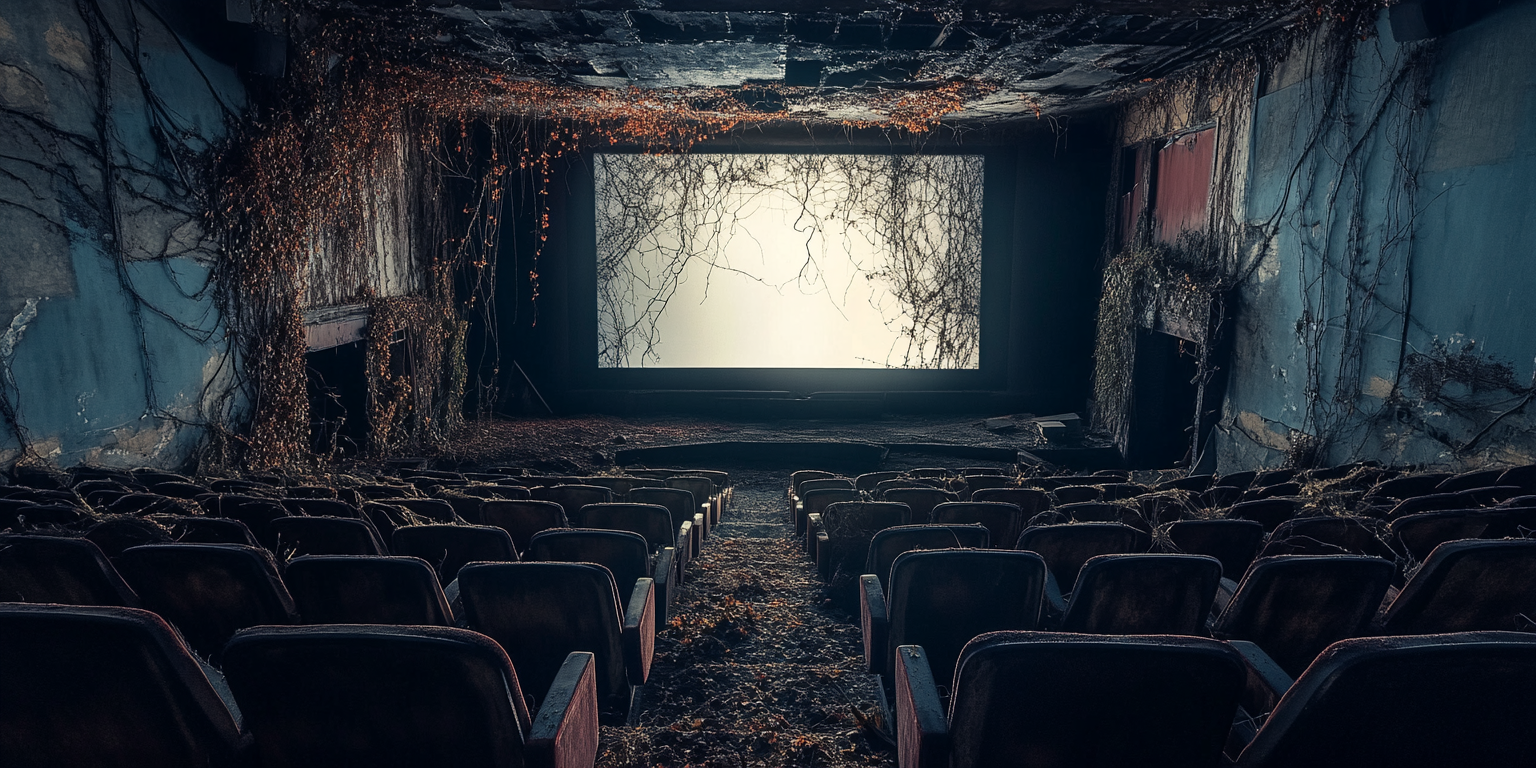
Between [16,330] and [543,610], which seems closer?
[543,610]

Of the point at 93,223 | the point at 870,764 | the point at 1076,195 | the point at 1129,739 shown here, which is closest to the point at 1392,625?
the point at 1129,739

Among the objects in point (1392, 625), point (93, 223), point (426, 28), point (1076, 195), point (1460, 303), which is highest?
point (426, 28)

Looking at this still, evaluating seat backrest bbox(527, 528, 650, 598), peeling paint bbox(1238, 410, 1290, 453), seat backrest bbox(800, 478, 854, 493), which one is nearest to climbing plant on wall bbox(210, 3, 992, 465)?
peeling paint bbox(1238, 410, 1290, 453)

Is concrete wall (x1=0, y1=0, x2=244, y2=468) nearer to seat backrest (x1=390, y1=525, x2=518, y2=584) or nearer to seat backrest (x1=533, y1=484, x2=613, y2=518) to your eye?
seat backrest (x1=533, y1=484, x2=613, y2=518)

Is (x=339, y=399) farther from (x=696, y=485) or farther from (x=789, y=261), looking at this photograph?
(x=789, y=261)

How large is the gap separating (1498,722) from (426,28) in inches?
270

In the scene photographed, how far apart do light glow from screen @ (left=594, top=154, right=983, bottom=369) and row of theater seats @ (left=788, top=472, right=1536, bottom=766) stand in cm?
710

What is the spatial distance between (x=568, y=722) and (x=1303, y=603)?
179cm

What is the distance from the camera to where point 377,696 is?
1341 mm

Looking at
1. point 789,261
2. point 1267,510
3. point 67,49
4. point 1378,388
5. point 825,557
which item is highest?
point 67,49

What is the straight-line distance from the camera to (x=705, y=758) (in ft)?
7.43

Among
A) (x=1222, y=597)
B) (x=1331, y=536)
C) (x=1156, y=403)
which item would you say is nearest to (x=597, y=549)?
(x=1222, y=597)

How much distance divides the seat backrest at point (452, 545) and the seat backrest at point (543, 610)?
1.73 feet

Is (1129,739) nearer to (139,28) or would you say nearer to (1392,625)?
(1392,625)
